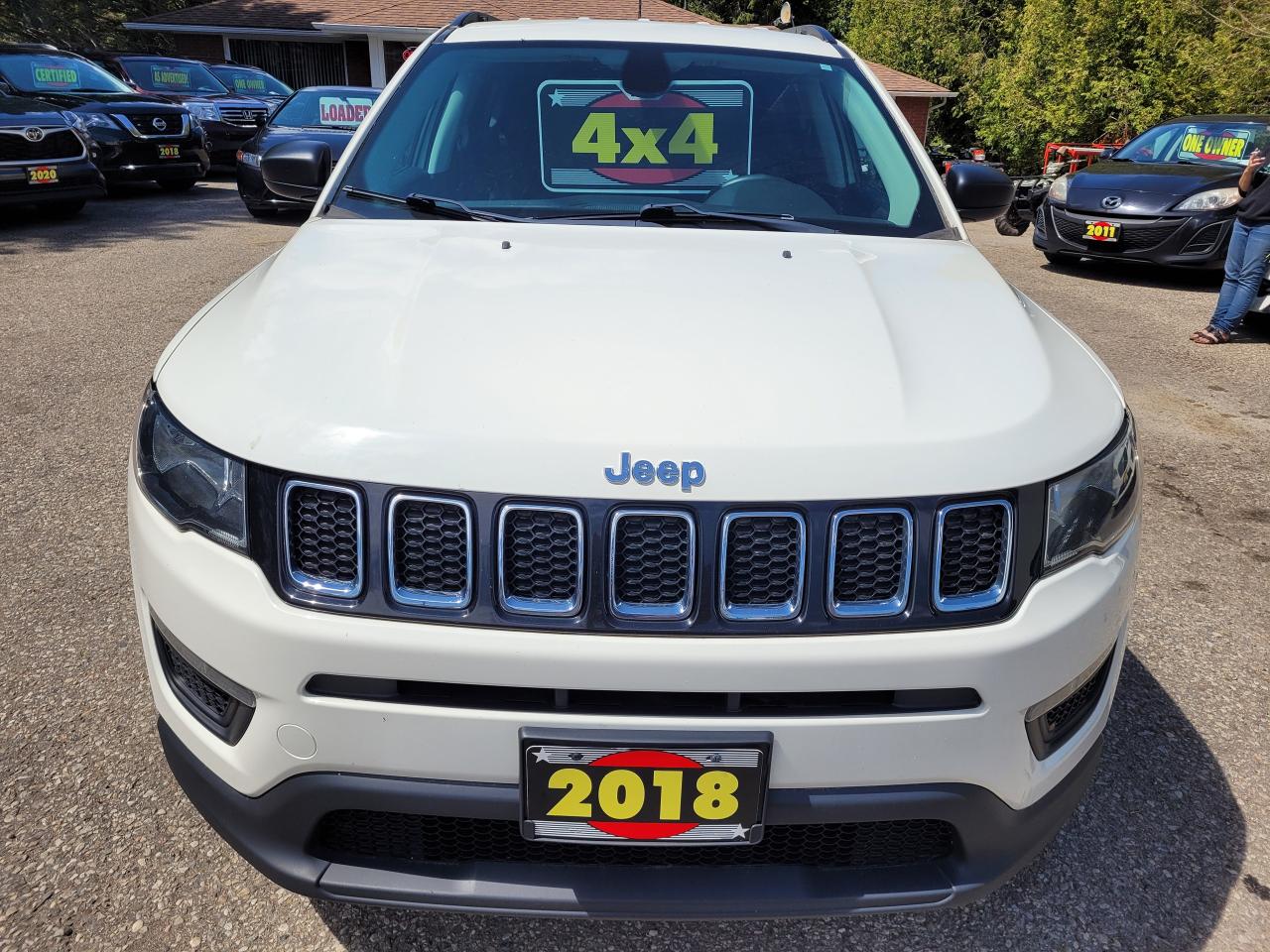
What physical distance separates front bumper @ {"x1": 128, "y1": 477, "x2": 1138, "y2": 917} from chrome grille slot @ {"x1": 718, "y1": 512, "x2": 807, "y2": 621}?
61mm

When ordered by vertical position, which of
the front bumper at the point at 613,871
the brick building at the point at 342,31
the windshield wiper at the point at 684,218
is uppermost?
the brick building at the point at 342,31

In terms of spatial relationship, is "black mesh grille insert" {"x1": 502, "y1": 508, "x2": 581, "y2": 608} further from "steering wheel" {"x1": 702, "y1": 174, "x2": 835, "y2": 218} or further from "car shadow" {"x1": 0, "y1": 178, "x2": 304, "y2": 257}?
"car shadow" {"x1": 0, "y1": 178, "x2": 304, "y2": 257}

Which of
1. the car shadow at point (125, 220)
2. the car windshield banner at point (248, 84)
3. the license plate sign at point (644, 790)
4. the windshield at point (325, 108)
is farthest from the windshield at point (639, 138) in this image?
the car windshield banner at point (248, 84)

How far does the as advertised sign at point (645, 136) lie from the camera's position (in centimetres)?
264

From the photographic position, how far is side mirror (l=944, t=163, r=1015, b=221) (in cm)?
283

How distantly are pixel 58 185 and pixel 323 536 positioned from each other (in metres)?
9.67

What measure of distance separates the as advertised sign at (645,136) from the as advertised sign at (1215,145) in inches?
337

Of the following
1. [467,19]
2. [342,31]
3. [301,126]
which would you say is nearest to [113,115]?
[301,126]

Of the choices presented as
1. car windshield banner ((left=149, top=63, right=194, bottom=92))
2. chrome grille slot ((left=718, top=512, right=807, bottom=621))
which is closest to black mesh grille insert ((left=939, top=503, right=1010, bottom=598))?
chrome grille slot ((left=718, top=512, right=807, bottom=621))

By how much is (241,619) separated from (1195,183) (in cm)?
927

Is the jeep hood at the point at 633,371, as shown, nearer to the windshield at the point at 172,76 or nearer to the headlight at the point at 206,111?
the headlight at the point at 206,111

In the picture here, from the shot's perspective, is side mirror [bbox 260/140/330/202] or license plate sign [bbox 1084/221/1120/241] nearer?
side mirror [bbox 260/140/330/202]

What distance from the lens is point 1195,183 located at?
27.9 ft

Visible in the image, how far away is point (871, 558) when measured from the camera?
1527 millimetres
